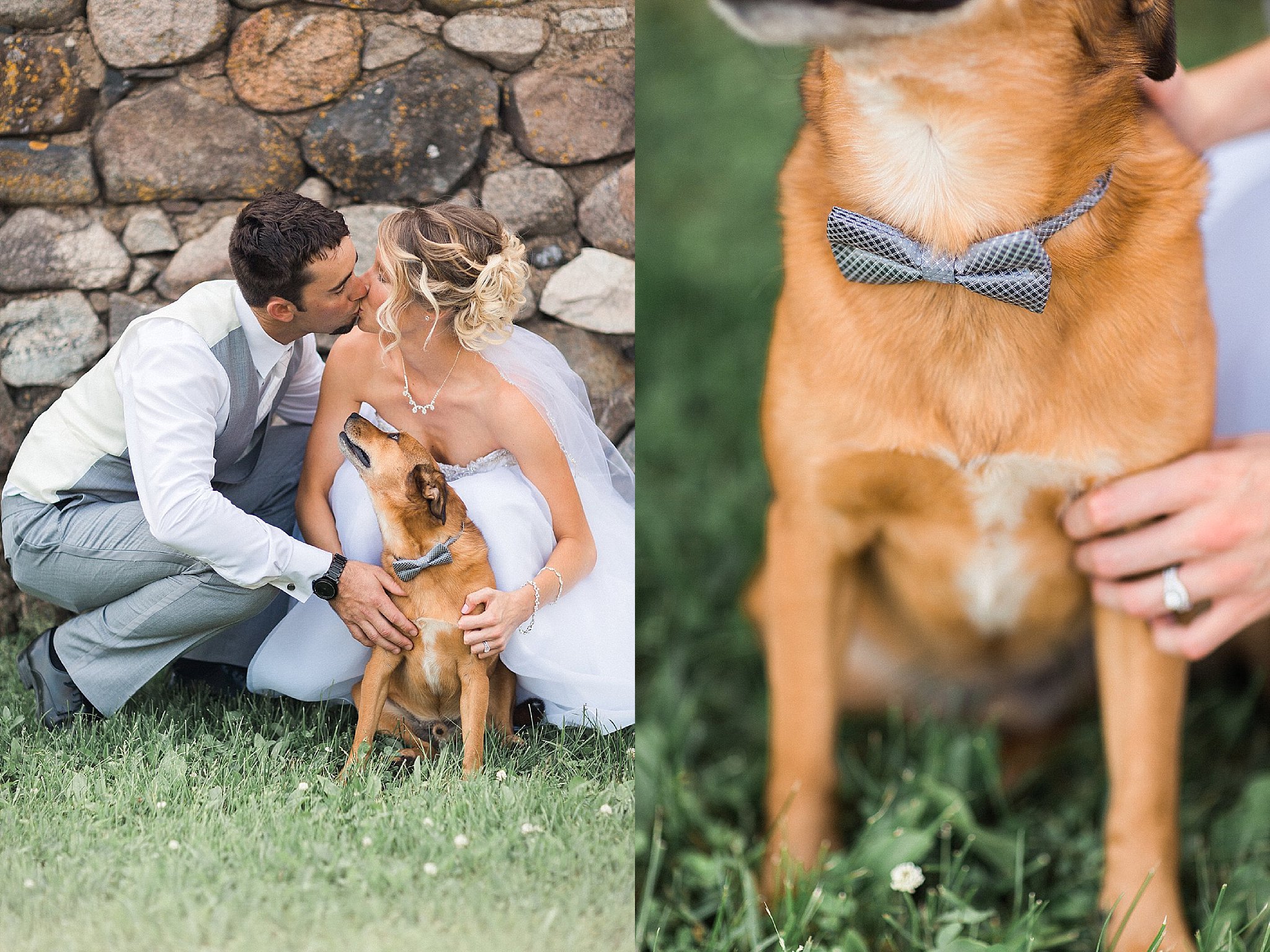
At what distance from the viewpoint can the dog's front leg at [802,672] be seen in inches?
69.6

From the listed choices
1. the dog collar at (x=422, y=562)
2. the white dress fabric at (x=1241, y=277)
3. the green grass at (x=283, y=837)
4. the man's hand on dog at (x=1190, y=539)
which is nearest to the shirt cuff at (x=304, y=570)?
the dog collar at (x=422, y=562)

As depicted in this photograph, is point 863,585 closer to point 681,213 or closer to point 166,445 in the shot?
point 166,445

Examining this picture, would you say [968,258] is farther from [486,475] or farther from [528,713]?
[528,713]

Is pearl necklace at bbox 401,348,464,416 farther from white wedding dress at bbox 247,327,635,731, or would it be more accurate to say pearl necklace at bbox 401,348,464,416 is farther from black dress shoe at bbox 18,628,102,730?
black dress shoe at bbox 18,628,102,730

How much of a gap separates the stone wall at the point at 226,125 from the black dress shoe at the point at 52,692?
330 millimetres

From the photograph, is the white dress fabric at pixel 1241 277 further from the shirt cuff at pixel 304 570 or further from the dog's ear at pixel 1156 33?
the shirt cuff at pixel 304 570

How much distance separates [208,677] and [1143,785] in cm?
152

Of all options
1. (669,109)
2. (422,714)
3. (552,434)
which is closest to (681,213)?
(669,109)

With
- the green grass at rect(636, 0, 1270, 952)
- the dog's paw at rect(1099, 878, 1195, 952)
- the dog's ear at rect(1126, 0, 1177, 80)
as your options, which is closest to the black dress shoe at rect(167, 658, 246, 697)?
the green grass at rect(636, 0, 1270, 952)

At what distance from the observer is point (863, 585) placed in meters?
1.95

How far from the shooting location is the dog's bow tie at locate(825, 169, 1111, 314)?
151 centimetres

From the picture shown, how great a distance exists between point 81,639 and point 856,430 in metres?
1.25

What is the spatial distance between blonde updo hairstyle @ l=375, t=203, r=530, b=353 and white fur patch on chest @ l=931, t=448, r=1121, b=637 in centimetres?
71

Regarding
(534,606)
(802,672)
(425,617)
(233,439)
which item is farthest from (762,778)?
(233,439)
